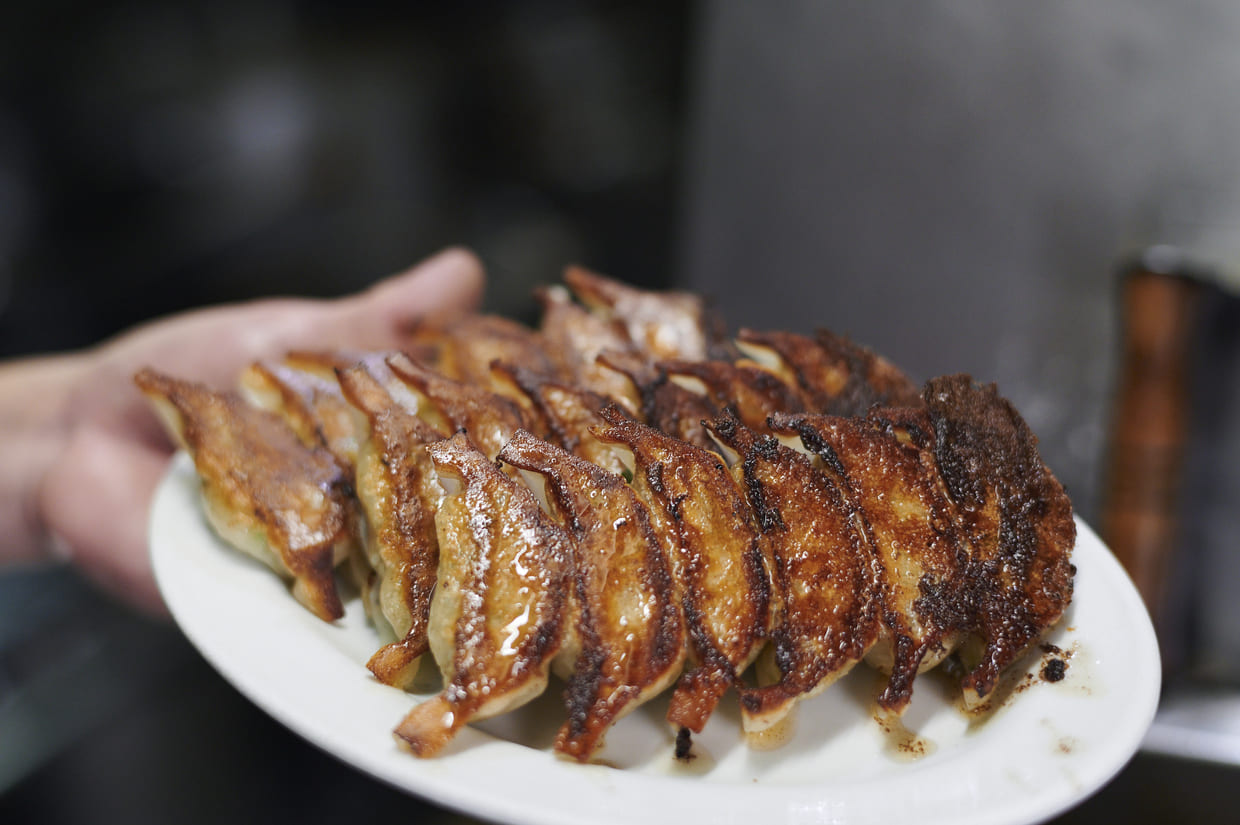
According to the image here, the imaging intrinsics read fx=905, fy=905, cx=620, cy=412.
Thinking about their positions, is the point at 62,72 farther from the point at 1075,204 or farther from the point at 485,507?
the point at 1075,204

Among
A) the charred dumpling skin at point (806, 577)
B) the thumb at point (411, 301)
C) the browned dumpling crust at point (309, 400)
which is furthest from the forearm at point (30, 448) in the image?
the charred dumpling skin at point (806, 577)

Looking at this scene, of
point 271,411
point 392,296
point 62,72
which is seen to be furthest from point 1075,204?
point 62,72

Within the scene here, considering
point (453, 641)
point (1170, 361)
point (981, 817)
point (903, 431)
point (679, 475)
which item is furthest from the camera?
point (1170, 361)

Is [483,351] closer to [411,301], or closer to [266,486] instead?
[266,486]

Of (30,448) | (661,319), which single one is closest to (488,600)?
(661,319)

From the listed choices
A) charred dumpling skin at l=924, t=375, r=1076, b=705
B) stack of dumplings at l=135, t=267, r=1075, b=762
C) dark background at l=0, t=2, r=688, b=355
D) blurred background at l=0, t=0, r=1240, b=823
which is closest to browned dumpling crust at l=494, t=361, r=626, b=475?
stack of dumplings at l=135, t=267, r=1075, b=762

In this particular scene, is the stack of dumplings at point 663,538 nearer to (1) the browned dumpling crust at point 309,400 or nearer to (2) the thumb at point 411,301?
(1) the browned dumpling crust at point 309,400

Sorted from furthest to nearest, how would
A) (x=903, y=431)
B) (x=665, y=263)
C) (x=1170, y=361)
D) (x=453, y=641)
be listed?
(x=665, y=263), (x=1170, y=361), (x=903, y=431), (x=453, y=641)
